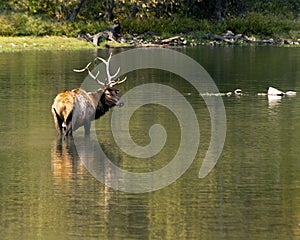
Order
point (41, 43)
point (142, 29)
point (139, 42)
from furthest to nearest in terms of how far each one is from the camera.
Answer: point (142, 29)
point (139, 42)
point (41, 43)

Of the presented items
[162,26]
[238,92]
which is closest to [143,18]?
[162,26]

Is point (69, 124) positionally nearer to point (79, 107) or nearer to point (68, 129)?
point (68, 129)

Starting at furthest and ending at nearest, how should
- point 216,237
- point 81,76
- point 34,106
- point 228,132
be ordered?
point 81,76, point 34,106, point 228,132, point 216,237

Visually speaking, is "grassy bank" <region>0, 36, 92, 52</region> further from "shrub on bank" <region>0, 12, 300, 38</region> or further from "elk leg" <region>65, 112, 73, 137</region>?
→ "elk leg" <region>65, 112, 73, 137</region>

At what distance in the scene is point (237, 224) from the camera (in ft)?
39.5

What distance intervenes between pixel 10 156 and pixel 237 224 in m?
5.71

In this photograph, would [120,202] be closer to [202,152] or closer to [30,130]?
[202,152]

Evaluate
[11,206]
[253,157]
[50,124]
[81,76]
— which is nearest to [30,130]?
[50,124]

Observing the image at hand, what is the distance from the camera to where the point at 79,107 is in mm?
18219

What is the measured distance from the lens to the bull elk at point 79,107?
1772 centimetres

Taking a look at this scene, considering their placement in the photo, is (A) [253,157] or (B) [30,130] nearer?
(A) [253,157]

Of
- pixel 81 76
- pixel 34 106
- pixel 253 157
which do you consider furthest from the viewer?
pixel 81 76

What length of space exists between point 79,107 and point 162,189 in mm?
4436

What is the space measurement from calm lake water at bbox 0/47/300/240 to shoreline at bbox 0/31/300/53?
20.0 m
